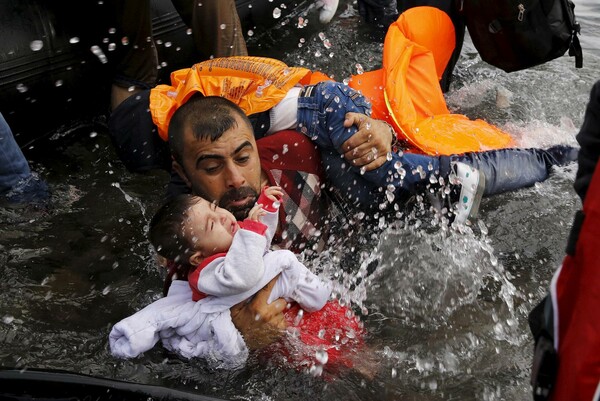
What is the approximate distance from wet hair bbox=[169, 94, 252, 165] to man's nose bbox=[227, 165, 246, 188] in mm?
138

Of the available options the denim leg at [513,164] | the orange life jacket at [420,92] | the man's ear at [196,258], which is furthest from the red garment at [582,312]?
the orange life jacket at [420,92]

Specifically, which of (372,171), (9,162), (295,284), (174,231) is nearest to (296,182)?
(372,171)

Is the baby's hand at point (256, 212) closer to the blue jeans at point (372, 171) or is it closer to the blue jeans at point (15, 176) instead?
the blue jeans at point (372, 171)

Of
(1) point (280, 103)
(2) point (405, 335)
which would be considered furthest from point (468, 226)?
(1) point (280, 103)

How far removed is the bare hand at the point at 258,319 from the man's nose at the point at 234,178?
1.38 feet

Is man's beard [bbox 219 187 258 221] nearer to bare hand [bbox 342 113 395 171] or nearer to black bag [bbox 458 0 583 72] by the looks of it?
bare hand [bbox 342 113 395 171]

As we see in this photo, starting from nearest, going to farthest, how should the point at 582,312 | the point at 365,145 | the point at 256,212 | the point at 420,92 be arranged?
the point at 582,312 < the point at 256,212 < the point at 365,145 < the point at 420,92

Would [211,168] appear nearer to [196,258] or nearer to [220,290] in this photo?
[196,258]

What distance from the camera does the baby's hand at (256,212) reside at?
254 cm

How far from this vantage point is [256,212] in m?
2.56

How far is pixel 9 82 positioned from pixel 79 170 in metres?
0.59

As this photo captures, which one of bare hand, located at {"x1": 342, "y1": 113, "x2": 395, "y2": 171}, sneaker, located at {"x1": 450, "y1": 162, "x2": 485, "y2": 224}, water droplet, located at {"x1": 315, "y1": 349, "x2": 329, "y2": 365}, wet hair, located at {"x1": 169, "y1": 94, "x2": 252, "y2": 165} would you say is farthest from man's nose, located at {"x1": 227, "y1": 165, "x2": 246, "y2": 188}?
sneaker, located at {"x1": 450, "y1": 162, "x2": 485, "y2": 224}

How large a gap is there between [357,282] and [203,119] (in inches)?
37.0

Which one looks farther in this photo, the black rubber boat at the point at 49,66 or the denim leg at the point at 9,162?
the black rubber boat at the point at 49,66
